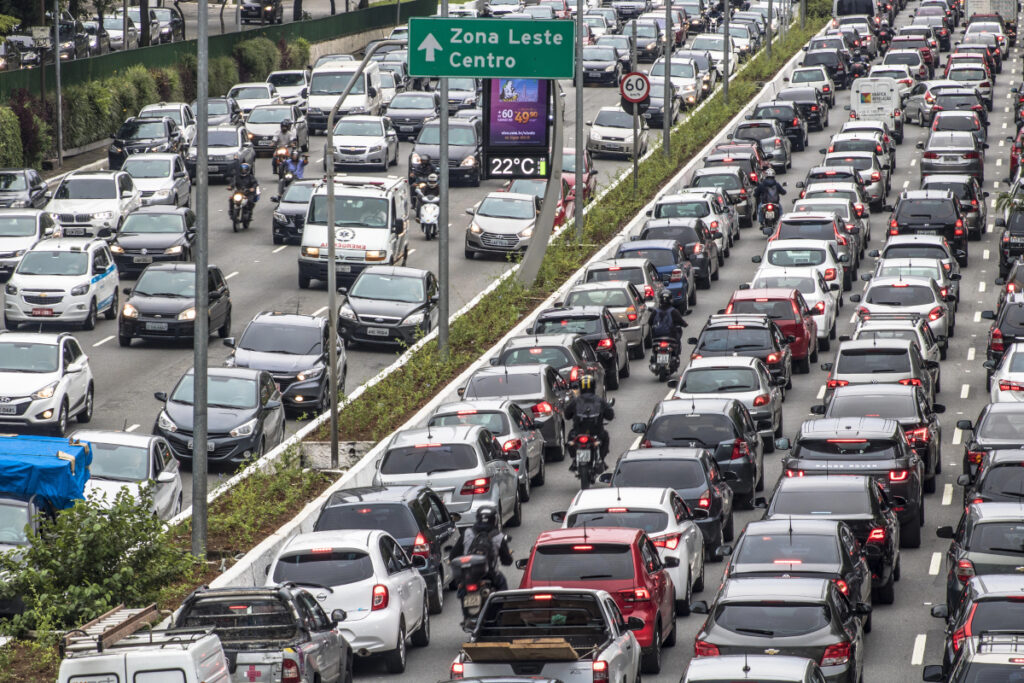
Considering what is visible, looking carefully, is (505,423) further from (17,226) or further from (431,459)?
(17,226)

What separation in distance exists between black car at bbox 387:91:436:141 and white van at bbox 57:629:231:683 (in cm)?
4974

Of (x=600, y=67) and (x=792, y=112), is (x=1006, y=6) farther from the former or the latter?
(x=792, y=112)

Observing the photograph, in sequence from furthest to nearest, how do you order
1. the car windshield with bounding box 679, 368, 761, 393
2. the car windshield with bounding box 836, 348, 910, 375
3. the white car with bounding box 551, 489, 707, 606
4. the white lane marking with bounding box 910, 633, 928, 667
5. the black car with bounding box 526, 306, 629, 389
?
the black car with bounding box 526, 306, 629, 389
the car windshield with bounding box 836, 348, 910, 375
the car windshield with bounding box 679, 368, 761, 393
the white car with bounding box 551, 489, 707, 606
the white lane marking with bounding box 910, 633, 928, 667

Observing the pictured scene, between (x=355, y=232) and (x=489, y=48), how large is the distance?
9086 millimetres

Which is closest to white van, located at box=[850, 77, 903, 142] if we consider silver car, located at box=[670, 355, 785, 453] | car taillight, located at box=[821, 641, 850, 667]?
silver car, located at box=[670, 355, 785, 453]

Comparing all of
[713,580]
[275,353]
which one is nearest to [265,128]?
[275,353]

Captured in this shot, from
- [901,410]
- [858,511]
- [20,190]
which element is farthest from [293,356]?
[20,190]

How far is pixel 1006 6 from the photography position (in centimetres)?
9531

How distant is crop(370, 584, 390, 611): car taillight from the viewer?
60.7ft

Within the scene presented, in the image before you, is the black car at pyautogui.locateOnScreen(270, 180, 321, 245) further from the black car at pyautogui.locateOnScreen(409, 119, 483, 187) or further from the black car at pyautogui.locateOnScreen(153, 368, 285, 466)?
the black car at pyautogui.locateOnScreen(153, 368, 285, 466)

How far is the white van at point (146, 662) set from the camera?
14180mm

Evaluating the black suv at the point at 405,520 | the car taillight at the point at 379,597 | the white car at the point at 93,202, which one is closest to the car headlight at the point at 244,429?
the black suv at the point at 405,520

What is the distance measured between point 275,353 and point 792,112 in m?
31.6

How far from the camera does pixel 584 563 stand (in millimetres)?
18594
